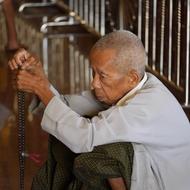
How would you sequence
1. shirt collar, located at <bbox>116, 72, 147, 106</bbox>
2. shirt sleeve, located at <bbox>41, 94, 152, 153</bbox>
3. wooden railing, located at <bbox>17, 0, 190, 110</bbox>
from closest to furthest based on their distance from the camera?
1. shirt sleeve, located at <bbox>41, 94, 152, 153</bbox>
2. shirt collar, located at <bbox>116, 72, 147, 106</bbox>
3. wooden railing, located at <bbox>17, 0, 190, 110</bbox>

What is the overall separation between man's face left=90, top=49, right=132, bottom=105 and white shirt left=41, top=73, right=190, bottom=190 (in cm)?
5

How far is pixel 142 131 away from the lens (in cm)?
217

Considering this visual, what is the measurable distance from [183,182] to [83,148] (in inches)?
14.2

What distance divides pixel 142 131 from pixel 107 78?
0.21 meters

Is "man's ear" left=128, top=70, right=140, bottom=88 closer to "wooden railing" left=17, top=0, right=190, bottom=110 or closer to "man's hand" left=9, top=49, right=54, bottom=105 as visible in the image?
"man's hand" left=9, top=49, right=54, bottom=105

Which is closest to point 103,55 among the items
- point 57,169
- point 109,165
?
point 109,165

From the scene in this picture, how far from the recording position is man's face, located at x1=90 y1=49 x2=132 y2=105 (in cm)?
221

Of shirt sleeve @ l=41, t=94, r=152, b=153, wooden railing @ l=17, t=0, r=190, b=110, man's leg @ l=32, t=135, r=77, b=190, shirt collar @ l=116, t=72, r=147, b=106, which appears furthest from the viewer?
wooden railing @ l=17, t=0, r=190, b=110

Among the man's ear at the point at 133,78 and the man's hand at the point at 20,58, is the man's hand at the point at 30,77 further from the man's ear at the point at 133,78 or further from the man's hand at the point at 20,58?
the man's ear at the point at 133,78

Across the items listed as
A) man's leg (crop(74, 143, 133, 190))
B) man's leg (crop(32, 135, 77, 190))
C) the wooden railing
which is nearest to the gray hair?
man's leg (crop(74, 143, 133, 190))

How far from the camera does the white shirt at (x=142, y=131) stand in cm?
216

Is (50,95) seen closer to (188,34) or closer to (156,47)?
(188,34)

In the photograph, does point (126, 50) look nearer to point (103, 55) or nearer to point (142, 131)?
point (103, 55)

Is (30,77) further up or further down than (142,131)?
further up
